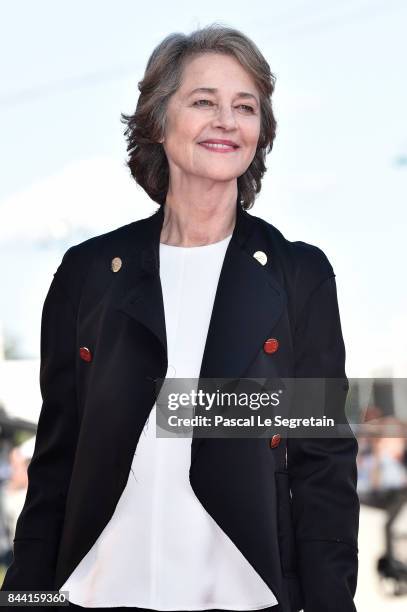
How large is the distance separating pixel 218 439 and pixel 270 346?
0.25 metres

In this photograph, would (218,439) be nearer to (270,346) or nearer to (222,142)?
(270,346)

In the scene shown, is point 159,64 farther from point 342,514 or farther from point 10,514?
point 10,514

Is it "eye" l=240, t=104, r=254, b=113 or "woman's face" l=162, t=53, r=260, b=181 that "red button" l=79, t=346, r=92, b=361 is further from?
"eye" l=240, t=104, r=254, b=113

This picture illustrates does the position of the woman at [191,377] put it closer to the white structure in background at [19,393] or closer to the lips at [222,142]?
the lips at [222,142]

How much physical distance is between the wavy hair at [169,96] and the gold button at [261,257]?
0.71ft

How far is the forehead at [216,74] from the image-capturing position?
2486 mm

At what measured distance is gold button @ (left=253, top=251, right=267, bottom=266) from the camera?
8.33ft

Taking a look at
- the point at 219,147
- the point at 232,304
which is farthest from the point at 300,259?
the point at 219,147

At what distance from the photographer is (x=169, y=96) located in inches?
102

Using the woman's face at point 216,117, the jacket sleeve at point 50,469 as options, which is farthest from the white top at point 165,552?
the woman's face at point 216,117

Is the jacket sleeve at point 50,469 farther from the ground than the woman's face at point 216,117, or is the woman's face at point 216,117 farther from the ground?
the woman's face at point 216,117

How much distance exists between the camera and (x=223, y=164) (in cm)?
247

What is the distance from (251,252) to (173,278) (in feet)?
0.65

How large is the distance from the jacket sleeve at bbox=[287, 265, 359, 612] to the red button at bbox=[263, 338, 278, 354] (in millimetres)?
70
